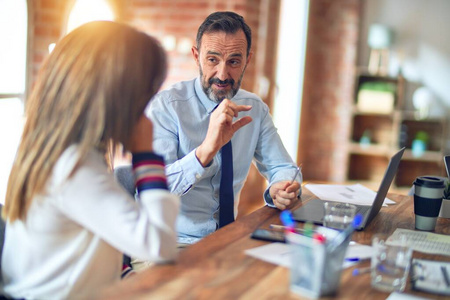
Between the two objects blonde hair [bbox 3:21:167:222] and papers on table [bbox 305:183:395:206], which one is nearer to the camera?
blonde hair [bbox 3:21:167:222]

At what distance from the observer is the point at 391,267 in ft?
3.92

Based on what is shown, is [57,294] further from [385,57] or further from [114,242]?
[385,57]

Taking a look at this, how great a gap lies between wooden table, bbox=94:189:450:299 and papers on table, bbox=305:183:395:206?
1.75 ft

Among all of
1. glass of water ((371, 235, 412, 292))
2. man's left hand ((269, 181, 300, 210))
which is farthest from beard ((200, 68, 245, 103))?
glass of water ((371, 235, 412, 292))

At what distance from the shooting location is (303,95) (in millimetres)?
6215

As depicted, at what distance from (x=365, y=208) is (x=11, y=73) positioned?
6.62ft

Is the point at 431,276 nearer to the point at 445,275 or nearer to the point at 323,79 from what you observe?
the point at 445,275

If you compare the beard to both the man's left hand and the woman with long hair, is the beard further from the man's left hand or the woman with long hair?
the woman with long hair

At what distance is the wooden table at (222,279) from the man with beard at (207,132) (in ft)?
1.65

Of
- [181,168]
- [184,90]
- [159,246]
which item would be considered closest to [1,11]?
[184,90]

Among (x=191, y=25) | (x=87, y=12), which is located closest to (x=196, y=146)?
(x=87, y=12)

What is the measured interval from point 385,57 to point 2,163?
15.7 ft

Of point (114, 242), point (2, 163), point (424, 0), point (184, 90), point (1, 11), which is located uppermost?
point (424, 0)

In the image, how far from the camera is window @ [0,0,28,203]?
278 centimetres
